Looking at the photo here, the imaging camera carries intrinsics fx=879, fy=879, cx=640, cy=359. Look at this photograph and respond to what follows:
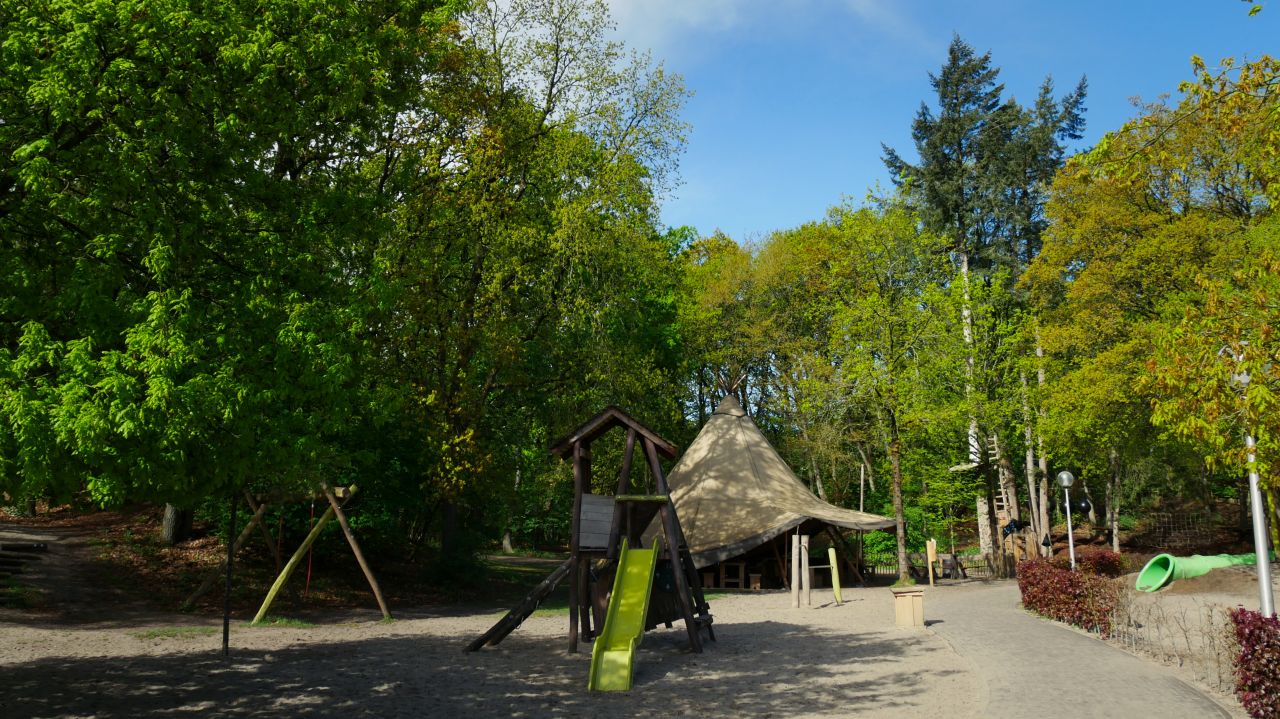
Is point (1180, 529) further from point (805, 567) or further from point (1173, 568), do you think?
point (805, 567)

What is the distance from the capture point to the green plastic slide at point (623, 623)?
10836 millimetres

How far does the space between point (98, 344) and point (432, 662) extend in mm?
6748

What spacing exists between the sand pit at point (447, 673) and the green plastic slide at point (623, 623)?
315 millimetres

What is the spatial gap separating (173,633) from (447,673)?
19.8 feet

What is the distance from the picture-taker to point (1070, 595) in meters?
16.1

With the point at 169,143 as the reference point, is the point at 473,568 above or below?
below

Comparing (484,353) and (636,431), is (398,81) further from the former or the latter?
(484,353)

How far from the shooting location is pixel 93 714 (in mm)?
8906

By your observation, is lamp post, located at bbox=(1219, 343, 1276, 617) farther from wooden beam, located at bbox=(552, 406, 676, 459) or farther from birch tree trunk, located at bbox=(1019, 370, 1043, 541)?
birch tree trunk, located at bbox=(1019, 370, 1043, 541)

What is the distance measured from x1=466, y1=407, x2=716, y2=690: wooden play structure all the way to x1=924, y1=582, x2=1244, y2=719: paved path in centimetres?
441

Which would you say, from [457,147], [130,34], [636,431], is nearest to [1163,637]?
[636,431]

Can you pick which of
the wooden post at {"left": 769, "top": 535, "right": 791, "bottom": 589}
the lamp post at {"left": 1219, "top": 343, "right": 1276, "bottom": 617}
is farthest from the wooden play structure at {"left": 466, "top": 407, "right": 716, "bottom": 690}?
the wooden post at {"left": 769, "top": 535, "right": 791, "bottom": 589}

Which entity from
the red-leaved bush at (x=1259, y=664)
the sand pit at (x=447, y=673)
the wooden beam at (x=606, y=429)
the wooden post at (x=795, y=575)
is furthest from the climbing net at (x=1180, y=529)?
the red-leaved bush at (x=1259, y=664)

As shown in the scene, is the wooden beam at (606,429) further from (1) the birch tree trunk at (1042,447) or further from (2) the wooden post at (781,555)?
(1) the birch tree trunk at (1042,447)
